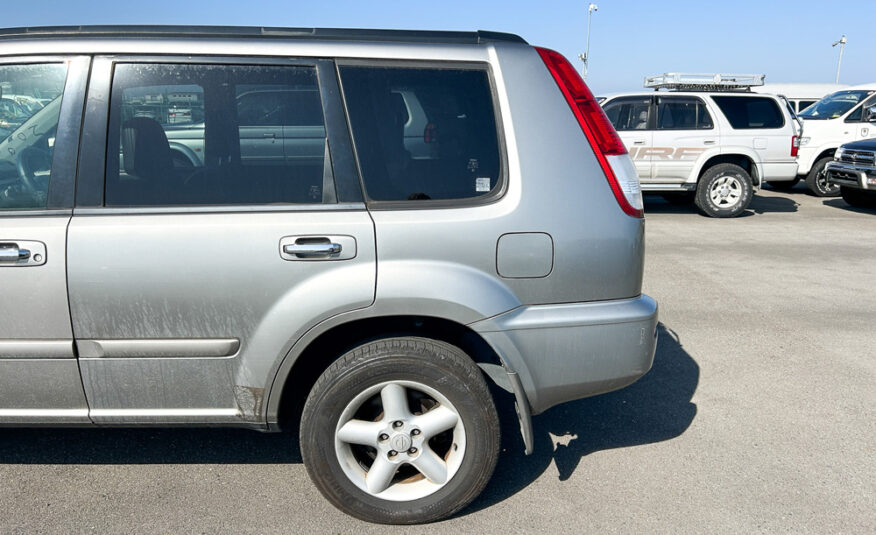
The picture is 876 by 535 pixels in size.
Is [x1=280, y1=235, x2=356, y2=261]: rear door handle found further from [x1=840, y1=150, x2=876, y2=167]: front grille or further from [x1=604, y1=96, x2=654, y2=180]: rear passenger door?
[x1=840, y1=150, x2=876, y2=167]: front grille

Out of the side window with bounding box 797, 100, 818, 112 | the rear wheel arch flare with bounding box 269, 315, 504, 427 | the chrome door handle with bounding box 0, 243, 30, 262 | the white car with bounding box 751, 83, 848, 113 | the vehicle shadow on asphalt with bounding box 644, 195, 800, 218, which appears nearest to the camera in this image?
the chrome door handle with bounding box 0, 243, 30, 262

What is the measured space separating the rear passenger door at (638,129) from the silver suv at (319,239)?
8.37m

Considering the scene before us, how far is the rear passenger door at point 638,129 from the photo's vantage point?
10.8 meters

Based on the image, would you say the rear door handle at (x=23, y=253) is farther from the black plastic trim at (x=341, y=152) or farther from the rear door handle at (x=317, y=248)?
the black plastic trim at (x=341, y=152)

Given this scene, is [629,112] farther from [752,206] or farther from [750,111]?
[752,206]

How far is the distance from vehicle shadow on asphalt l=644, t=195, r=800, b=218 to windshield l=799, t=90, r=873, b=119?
5.80 feet

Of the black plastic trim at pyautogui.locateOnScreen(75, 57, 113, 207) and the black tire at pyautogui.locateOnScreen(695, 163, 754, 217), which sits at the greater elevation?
the black plastic trim at pyautogui.locateOnScreen(75, 57, 113, 207)

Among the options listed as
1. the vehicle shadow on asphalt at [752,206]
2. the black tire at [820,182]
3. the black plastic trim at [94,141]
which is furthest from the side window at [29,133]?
the black tire at [820,182]

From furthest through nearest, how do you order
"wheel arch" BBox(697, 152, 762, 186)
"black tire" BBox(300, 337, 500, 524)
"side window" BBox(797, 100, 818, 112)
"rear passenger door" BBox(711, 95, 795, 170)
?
"side window" BBox(797, 100, 818, 112)
"wheel arch" BBox(697, 152, 762, 186)
"rear passenger door" BBox(711, 95, 795, 170)
"black tire" BBox(300, 337, 500, 524)

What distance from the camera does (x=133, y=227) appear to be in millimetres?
2596

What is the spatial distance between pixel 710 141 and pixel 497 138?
895 centimetres

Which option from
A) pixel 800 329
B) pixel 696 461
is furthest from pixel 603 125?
pixel 800 329

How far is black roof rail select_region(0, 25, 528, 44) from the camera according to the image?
2.70 m

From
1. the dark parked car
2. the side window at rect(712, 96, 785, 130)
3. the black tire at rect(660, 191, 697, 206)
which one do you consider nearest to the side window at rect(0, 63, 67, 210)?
the side window at rect(712, 96, 785, 130)
